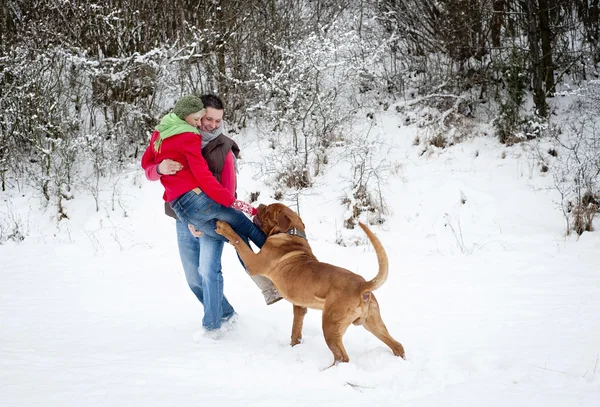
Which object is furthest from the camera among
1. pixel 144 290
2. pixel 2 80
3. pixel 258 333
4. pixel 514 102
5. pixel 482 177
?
pixel 2 80

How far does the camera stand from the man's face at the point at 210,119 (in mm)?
3762

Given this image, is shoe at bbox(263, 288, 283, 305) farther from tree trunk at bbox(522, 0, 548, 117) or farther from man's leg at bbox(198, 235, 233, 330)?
tree trunk at bbox(522, 0, 548, 117)

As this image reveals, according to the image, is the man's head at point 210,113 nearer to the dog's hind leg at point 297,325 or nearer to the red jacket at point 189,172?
the red jacket at point 189,172

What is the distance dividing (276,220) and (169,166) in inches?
36.9

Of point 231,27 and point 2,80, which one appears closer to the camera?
point 2,80

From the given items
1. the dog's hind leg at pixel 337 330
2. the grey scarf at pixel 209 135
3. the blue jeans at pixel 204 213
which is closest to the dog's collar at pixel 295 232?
the blue jeans at pixel 204 213

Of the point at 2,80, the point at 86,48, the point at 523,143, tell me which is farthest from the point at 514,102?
the point at 2,80

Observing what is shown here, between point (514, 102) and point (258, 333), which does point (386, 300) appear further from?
point (514, 102)

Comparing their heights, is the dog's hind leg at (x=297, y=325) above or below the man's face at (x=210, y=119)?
below

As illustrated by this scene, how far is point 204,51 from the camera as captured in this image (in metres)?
12.0

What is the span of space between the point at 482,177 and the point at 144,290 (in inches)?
242

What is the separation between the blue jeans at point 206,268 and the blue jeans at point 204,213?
0.13 m

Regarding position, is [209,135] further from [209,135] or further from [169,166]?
[169,166]

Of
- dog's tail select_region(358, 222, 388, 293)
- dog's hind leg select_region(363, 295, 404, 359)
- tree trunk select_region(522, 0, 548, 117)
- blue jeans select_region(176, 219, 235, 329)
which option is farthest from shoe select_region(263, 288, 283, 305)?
tree trunk select_region(522, 0, 548, 117)
